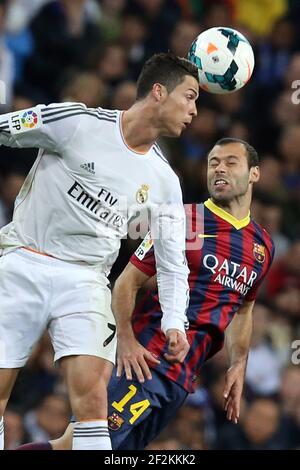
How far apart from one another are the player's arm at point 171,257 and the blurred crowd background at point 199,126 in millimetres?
2600

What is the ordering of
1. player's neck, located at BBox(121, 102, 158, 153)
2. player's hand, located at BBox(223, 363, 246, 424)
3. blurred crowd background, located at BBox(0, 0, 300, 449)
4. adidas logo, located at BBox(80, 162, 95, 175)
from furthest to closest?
1. blurred crowd background, located at BBox(0, 0, 300, 449)
2. player's hand, located at BBox(223, 363, 246, 424)
3. player's neck, located at BBox(121, 102, 158, 153)
4. adidas logo, located at BBox(80, 162, 95, 175)

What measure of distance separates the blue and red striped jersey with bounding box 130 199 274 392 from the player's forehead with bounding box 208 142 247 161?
0.27 meters

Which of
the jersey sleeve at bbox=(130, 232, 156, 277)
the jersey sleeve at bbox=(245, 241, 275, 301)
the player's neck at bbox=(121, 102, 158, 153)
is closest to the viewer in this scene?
the player's neck at bbox=(121, 102, 158, 153)

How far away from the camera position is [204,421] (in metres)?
9.16

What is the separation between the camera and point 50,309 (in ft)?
19.9

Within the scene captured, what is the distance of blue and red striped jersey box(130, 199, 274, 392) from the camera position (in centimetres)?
664

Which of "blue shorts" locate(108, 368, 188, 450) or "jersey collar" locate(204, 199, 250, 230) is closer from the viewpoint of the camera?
"blue shorts" locate(108, 368, 188, 450)

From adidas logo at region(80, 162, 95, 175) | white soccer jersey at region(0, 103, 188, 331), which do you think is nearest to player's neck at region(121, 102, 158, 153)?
white soccer jersey at region(0, 103, 188, 331)

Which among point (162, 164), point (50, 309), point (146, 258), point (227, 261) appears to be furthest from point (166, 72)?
point (50, 309)

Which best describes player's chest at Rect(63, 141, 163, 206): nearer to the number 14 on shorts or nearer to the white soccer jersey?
the white soccer jersey

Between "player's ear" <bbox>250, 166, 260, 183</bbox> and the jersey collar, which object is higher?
"player's ear" <bbox>250, 166, 260, 183</bbox>

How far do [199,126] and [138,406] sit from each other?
4697mm

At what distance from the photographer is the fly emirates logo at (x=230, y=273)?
6.71 metres

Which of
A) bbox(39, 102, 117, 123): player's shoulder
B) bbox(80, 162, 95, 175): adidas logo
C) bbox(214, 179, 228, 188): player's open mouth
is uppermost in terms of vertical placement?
bbox(39, 102, 117, 123): player's shoulder
